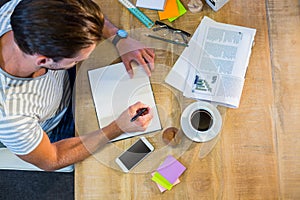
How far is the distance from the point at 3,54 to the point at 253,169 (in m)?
0.69

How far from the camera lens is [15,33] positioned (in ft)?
2.97


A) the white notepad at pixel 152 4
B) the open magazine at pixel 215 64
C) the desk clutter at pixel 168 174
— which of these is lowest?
the desk clutter at pixel 168 174

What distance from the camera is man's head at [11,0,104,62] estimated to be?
2.83 feet

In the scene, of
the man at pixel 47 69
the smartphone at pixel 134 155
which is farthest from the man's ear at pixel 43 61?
the smartphone at pixel 134 155

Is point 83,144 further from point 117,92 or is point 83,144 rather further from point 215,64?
point 215,64

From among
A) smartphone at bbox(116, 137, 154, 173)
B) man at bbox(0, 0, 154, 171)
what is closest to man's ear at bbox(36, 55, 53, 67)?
man at bbox(0, 0, 154, 171)

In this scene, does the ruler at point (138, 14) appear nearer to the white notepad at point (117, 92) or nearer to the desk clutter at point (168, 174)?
the white notepad at point (117, 92)

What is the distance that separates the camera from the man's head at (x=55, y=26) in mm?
861

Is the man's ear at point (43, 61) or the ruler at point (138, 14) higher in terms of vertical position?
the man's ear at point (43, 61)

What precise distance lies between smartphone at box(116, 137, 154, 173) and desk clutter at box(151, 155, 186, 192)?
0.05 metres

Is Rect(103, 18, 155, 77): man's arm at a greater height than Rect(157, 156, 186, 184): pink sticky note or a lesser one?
greater

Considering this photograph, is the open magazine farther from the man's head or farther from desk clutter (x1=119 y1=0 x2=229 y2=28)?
the man's head

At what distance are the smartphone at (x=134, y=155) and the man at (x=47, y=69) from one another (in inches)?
2.0

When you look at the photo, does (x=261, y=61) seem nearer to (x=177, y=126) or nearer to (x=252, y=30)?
(x=252, y=30)
